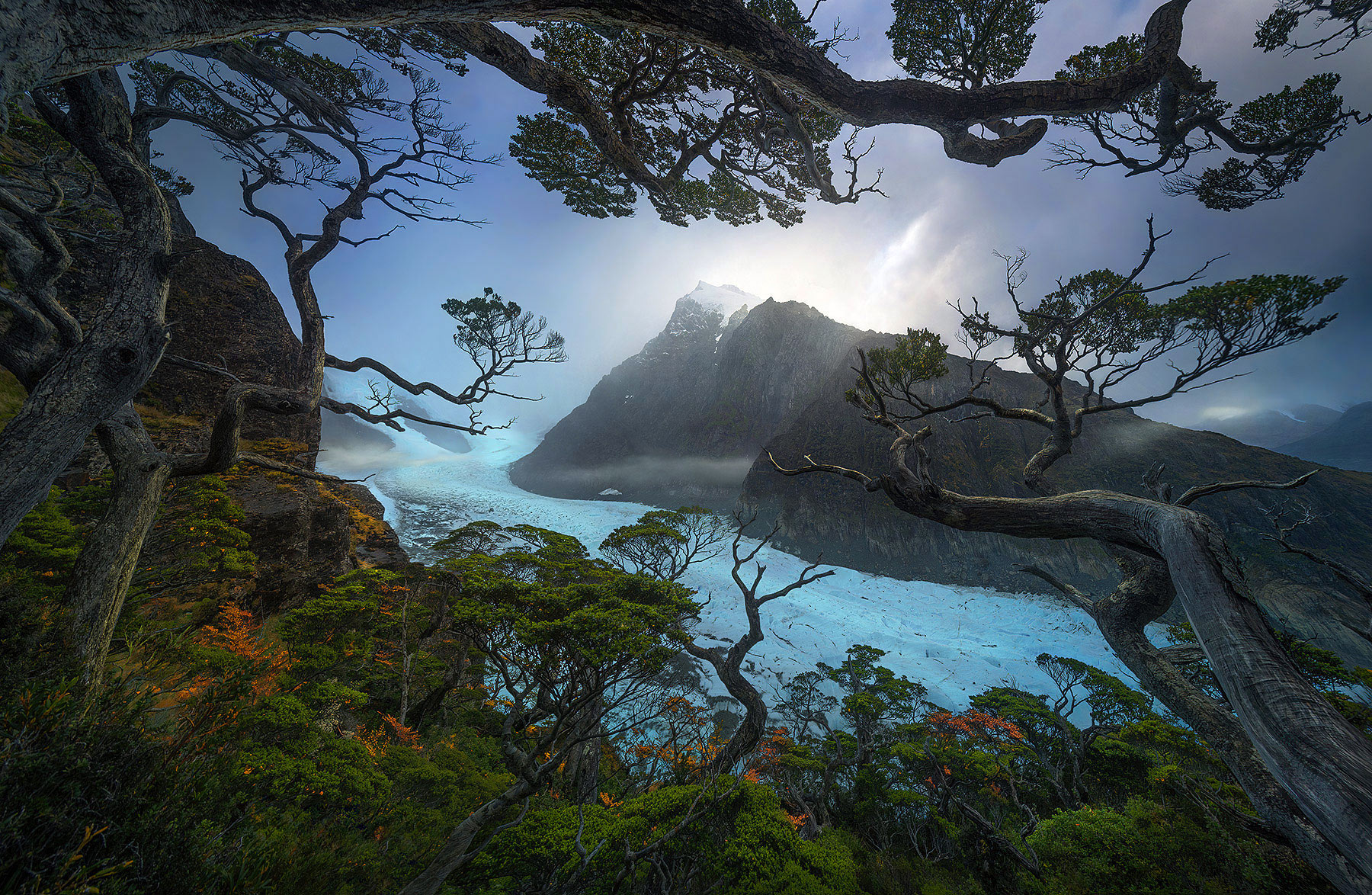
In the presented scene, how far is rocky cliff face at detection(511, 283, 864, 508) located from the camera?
53.1 m

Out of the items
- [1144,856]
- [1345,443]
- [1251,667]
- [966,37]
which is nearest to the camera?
[1251,667]

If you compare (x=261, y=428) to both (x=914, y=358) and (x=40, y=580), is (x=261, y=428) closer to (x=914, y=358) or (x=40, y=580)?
(x=40, y=580)

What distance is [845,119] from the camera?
8.64 feet

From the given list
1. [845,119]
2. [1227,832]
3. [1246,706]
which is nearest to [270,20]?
[845,119]

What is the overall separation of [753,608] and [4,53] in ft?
29.7

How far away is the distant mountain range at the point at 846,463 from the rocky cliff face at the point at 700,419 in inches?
8.3

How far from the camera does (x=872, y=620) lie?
27438mm

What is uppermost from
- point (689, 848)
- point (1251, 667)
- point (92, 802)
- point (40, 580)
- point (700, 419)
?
point (700, 419)

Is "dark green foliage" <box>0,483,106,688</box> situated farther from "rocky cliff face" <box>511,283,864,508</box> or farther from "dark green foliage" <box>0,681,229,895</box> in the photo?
"rocky cliff face" <box>511,283,864,508</box>

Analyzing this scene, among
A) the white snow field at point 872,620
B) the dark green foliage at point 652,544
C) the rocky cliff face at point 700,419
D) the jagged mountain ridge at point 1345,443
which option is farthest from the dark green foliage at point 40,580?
the jagged mountain ridge at point 1345,443

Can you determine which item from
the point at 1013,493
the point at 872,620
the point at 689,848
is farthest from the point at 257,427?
the point at 1013,493

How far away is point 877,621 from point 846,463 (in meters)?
15.9

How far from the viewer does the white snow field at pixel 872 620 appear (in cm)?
2288

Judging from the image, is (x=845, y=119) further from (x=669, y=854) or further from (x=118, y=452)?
(x=669, y=854)
